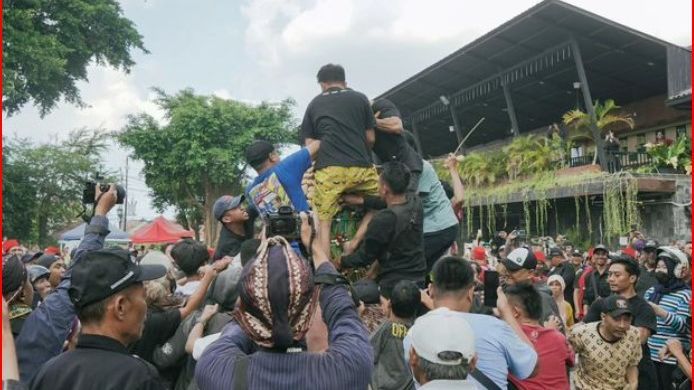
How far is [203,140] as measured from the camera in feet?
119

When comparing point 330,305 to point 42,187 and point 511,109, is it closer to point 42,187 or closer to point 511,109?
point 511,109

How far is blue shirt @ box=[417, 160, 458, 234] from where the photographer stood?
5277mm

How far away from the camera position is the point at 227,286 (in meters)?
3.64

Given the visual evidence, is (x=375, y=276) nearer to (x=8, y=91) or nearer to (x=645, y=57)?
(x=645, y=57)

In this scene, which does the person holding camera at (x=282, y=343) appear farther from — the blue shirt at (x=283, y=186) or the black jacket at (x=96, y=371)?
the blue shirt at (x=283, y=186)

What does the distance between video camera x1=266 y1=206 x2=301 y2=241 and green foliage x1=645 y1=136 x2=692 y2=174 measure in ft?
54.1

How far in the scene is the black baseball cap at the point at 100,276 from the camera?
7.72 feet

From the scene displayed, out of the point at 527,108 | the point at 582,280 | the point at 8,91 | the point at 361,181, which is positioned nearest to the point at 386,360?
the point at 361,181

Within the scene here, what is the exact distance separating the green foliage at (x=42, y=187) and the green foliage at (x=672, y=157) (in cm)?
2875

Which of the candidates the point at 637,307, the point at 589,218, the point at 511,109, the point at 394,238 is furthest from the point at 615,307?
the point at 511,109

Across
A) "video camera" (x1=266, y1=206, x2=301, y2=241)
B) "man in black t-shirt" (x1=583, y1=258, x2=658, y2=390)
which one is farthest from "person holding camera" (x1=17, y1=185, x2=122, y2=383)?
"man in black t-shirt" (x1=583, y1=258, x2=658, y2=390)

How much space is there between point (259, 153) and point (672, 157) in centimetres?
1561

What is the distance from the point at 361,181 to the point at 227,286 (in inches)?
53.0

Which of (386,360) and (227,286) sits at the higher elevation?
(227,286)
